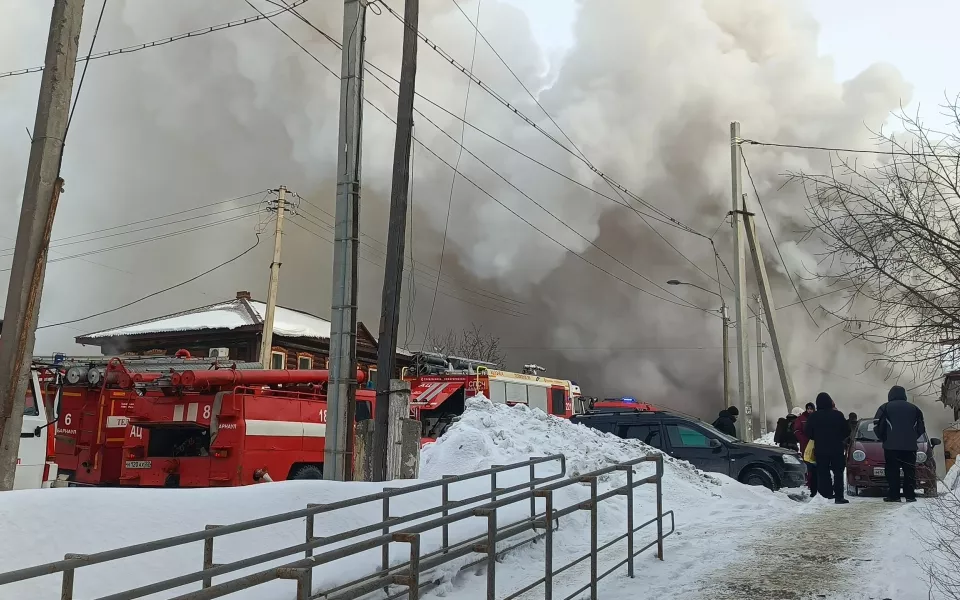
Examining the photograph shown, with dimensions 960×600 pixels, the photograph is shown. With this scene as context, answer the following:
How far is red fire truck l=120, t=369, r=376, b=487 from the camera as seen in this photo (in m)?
12.3

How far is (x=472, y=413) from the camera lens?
13500 millimetres

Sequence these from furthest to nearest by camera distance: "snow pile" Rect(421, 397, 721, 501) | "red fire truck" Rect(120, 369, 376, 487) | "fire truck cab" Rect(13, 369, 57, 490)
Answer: "red fire truck" Rect(120, 369, 376, 487)
"snow pile" Rect(421, 397, 721, 501)
"fire truck cab" Rect(13, 369, 57, 490)

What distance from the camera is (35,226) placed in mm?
7723

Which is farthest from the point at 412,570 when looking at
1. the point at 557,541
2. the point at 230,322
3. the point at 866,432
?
the point at 230,322

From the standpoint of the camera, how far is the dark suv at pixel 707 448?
46.5 feet

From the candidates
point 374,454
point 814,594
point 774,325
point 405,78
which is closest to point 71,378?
point 374,454

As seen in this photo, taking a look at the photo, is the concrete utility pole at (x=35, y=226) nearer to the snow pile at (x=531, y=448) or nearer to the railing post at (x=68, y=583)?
the railing post at (x=68, y=583)

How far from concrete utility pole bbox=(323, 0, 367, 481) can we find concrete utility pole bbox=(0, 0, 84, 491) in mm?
3119

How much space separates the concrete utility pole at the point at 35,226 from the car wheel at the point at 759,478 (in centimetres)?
1150

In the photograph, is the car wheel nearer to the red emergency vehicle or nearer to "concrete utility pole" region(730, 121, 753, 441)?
"concrete utility pole" region(730, 121, 753, 441)

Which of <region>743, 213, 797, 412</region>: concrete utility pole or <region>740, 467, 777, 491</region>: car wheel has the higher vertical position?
<region>743, 213, 797, 412</region>: concrete utility pole

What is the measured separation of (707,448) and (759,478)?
3.33 feet

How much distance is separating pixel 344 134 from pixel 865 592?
7.59 m

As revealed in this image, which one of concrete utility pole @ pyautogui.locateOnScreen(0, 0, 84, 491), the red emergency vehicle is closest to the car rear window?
the red emergency vehicle
